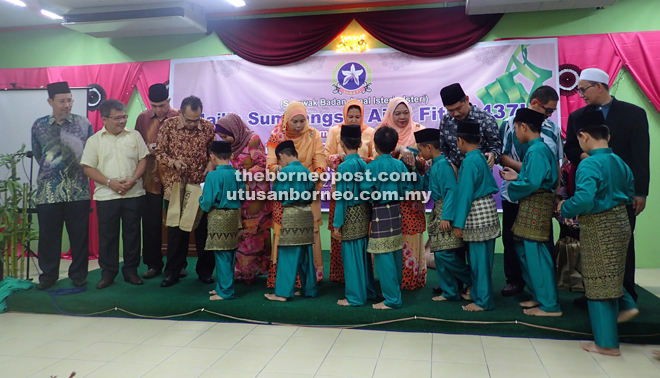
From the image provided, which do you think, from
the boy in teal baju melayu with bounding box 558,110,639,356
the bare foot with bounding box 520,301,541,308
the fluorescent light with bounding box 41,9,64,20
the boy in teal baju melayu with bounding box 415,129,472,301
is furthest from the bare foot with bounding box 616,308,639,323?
the fluorescent light with bounding box 41,9,64,20

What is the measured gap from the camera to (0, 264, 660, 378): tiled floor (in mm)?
2443

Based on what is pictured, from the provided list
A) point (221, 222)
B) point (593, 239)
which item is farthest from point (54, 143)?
point (593, 239)

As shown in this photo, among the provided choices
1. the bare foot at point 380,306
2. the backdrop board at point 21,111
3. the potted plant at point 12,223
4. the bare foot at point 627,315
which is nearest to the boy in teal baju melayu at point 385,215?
the bare foot at point 380,306

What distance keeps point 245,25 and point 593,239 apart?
445cm

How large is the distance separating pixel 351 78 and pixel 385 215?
2553mm

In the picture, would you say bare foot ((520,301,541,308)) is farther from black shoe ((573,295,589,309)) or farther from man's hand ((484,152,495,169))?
man's hand ((484,152,495,169))

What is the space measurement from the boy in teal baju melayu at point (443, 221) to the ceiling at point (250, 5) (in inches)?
84.3

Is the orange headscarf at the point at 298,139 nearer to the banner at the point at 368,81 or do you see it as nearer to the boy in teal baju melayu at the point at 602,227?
the banner at the point at 368,81

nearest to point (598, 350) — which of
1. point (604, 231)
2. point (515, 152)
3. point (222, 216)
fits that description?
point (604, 231)

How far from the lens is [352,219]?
326cm

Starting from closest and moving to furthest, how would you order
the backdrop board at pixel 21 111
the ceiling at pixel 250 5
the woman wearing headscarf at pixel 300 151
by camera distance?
the woman wearing headscarf at pixel 300 151 → the ceiling at pixel 250 5 → the backdrop board at pixel 21 111

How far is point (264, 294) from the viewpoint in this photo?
357 cm

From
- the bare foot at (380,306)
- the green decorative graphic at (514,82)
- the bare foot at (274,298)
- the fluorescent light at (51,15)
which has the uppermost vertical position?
the fluorescent light at (51,15)

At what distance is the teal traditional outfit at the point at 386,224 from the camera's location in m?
3.16
